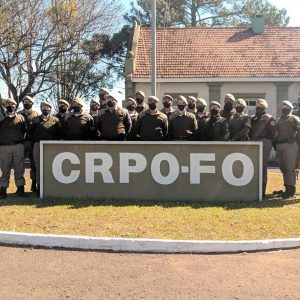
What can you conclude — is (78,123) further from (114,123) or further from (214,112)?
(214,112)

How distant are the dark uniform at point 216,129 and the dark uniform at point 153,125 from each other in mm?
871

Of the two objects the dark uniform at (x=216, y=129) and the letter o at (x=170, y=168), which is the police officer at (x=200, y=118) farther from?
the letter o at (x=170, y=168)

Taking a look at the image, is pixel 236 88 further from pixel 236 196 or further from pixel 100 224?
pixel 100 224

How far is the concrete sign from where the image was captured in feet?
30.0

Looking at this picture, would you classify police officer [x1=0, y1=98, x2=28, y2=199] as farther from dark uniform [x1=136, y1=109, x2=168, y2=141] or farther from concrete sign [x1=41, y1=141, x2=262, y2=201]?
dark uniform [x1=136, y1=109, x2=168, y2=141]

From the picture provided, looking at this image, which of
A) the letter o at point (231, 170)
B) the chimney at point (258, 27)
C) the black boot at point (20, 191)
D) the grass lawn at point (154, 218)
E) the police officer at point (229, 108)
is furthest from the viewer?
the chimney at point (258, 27)

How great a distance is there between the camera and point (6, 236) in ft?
21.7

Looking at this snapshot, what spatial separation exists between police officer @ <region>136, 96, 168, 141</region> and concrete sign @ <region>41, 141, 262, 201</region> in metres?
0.43

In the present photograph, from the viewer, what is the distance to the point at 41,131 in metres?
9.63

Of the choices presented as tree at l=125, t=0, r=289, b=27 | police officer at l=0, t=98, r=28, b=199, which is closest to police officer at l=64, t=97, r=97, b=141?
police officer at l=0, t=98, r=28, b=199

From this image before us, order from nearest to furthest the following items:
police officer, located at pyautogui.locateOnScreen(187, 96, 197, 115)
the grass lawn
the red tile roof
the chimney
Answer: the grass lawn, police officer, located at pyautogui.locateOnScreen(187, 96, 197, 115), the red tile roof, the chimney

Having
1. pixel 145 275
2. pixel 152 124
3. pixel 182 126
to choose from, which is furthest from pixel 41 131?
pixel 145 275

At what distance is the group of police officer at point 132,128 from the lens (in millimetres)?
9531

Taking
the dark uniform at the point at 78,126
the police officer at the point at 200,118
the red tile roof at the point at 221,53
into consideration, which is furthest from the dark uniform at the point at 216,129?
the red tile roof at the point at 221,53
